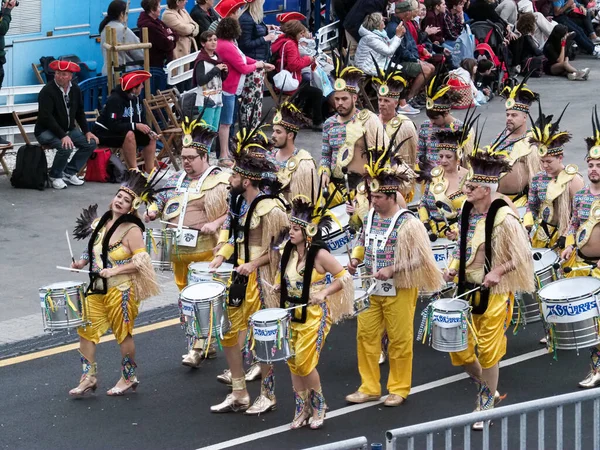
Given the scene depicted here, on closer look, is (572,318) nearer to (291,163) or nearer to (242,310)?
(242,310)

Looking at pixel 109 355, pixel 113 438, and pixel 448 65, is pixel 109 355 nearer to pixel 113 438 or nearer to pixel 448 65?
pixel 113 438

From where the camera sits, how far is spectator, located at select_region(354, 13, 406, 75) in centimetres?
2034

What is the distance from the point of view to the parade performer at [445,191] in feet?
37.7

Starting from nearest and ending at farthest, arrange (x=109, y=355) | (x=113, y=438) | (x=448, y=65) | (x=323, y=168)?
(x=113, y=438)
(x=109, y=355)
(x=323, y=168)
(x=448, y=65)

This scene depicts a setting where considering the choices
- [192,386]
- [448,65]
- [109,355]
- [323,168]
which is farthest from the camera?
[448,65]

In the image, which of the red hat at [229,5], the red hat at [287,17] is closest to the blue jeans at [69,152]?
the red hat at [229,5]

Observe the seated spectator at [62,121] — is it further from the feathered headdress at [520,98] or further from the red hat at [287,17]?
the feathered headdress at [520,98]

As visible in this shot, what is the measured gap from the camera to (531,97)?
12.9 metres

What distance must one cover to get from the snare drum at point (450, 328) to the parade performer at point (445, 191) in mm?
2145

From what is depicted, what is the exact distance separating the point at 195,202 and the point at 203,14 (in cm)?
887

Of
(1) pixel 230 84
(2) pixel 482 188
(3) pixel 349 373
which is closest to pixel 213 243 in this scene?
(3) pixel 349 373

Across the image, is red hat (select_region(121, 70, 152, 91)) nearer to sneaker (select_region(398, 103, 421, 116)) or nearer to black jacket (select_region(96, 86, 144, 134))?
→ black jacket (select_region(96, 86, 144, 134))

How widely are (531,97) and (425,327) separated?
4164 millimetres

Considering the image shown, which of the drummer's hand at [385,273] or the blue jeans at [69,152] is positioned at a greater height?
the drummer's hand at [385,273]
